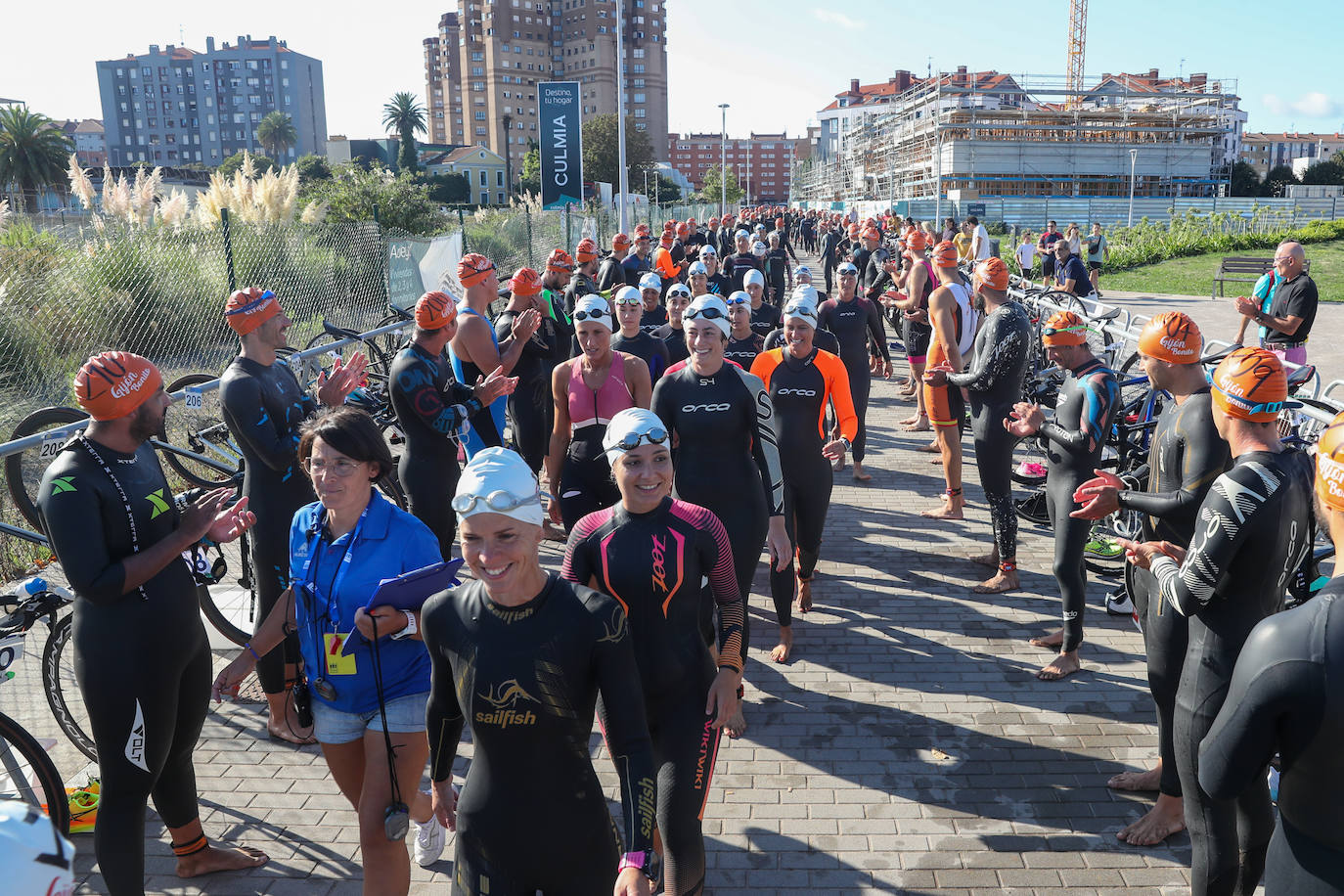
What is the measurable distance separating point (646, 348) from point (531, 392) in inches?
45.9

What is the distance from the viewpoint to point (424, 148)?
125125mm

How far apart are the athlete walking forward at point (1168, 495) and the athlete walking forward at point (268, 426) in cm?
390

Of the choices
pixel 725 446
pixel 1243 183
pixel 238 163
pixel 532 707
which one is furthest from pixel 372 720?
pixel 238 163

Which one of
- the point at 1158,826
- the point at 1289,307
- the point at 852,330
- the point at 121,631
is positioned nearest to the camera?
the point at 121,631

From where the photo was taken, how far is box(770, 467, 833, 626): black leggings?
589 centimetres

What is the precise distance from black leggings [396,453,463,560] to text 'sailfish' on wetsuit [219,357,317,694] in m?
0.71

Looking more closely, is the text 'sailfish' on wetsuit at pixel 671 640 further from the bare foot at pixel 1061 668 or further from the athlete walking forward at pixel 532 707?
the bare foot at pixel 1061 668

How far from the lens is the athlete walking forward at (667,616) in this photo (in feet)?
11.0

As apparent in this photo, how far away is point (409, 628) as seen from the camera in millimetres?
3059

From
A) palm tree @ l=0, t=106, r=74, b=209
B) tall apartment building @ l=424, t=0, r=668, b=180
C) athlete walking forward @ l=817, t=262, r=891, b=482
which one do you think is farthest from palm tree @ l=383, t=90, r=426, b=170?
athlete walking forward @ l=817, t=262, r=891, b=482

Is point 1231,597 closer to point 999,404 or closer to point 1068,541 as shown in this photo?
point 1068,541

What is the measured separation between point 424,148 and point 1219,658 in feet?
439

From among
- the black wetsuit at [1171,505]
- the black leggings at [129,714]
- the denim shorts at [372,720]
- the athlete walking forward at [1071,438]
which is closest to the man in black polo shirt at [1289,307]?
the athlete walking forward at [1071,438]

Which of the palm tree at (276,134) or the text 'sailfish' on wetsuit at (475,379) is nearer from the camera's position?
the text 'sailfish' on wetsuit at (475,379)
